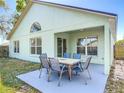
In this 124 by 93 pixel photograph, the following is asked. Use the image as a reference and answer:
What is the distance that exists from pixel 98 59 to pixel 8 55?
15.3 meters

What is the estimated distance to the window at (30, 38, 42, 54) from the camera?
14.9 m

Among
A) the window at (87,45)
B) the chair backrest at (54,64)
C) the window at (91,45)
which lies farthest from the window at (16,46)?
the chair backrest at (54,64)

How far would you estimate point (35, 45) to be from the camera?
15492 millimetres

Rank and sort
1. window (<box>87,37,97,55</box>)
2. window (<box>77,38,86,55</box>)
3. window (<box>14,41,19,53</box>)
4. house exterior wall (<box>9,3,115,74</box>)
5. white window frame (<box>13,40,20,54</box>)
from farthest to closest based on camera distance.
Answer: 1. window (<box>14,41,19,53</box>)
2. white window frame (<box>13,40,20,54</box>)
3. window (<box>77,38,86,55</box>)
4. window (<box>87,37,97,55</box>)
5. house exterior wall (<box>9,3,115,74</box>)

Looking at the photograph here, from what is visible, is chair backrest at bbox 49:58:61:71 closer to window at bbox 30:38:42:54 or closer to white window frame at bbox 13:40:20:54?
window at bbox 30:38:42:54

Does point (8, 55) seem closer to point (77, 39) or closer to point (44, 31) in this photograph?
point (44, 31)

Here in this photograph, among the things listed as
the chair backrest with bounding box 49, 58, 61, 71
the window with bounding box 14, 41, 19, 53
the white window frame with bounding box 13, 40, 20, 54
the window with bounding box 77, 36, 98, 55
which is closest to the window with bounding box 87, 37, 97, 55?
the window with bounding box 77, 36, 98, 55

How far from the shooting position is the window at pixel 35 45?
1488cm

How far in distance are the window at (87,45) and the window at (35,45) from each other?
13.3 feet

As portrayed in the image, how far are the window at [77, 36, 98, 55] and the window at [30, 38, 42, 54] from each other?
A: 4055 millimetres

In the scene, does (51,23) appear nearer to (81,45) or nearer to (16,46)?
(81,45)

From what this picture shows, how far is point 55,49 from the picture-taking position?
13359 mm

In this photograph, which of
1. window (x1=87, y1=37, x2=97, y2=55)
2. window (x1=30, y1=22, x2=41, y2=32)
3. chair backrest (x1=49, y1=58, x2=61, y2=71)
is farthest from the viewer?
window (x1=30, y1=22, x2=41, y2=32)

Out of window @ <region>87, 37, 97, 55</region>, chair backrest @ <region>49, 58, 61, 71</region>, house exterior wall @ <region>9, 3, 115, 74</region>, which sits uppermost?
house exterior wall @ <region>9, 3, 115, 74</region>
